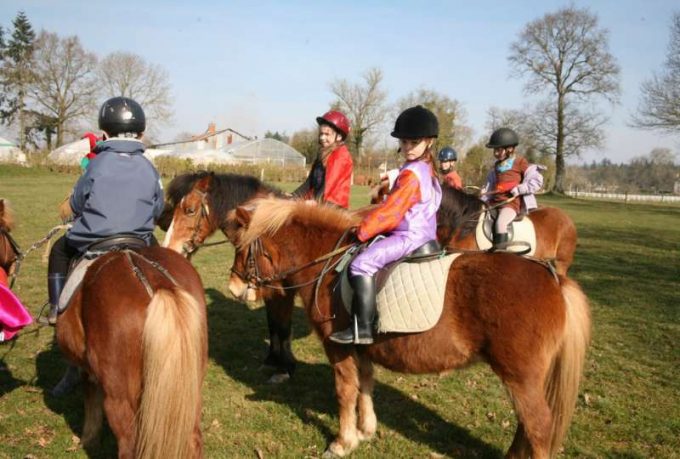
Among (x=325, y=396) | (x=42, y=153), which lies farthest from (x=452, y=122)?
(x=325, y=396)

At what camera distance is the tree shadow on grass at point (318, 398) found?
14.3 ft

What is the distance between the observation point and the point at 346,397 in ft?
13.1

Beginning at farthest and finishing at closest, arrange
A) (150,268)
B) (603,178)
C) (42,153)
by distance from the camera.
Answer: (603,178) < (42,153) < (150,268)

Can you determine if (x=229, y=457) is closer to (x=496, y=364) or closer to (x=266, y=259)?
(x=266, y=259)

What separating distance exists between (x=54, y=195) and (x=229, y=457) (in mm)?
23999

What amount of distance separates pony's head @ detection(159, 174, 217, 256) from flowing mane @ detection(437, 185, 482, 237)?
2.97 metres

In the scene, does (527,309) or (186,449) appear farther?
(527,309)

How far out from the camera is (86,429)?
411 centimetres

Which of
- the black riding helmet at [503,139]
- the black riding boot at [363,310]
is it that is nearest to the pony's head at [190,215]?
the black riding boot at [363,310]

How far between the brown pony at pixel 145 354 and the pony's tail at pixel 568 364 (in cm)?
246

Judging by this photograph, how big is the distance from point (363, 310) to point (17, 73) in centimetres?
6006

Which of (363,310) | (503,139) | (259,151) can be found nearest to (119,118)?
(363,310)

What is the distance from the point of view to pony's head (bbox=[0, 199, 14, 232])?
498cm

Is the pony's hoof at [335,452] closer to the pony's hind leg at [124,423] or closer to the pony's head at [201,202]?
the pony's hind leg at [124,423]
